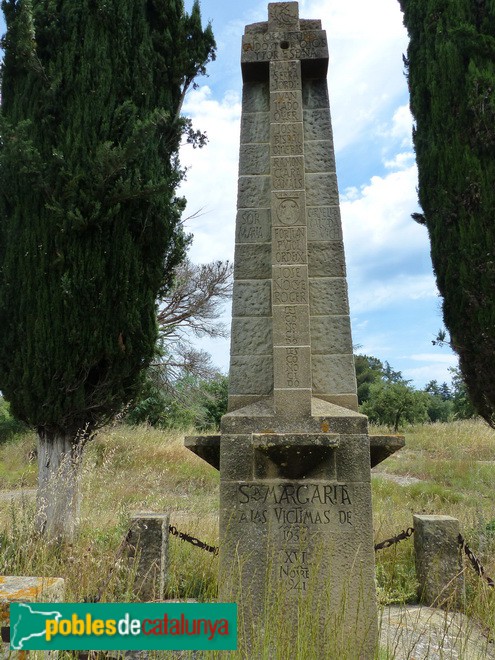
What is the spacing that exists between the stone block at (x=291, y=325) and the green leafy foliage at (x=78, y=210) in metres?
3.24

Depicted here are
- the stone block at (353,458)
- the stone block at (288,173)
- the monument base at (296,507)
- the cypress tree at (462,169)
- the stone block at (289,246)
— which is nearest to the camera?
the monument base at (296,507)

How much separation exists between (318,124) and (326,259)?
1213mm

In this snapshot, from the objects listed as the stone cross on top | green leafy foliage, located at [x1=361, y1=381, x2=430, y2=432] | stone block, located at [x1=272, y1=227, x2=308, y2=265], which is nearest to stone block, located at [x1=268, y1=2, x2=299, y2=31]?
the stone cross on top

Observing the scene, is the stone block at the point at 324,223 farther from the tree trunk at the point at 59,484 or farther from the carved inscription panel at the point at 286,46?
the tree trunk at the point at 59,484

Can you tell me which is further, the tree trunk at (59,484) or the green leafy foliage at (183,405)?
the green leafy foliage at (183,405)

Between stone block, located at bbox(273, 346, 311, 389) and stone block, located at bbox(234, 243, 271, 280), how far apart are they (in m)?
0.69

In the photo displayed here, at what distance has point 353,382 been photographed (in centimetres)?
389

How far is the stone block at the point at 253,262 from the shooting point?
411 cm

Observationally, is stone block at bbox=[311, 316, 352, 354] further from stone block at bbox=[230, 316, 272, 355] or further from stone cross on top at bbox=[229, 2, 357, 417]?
stone block at bbox=[230, 316, 272, 355]

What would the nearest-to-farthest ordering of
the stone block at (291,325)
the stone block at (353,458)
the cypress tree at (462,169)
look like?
the stone block at (353,458) < the stone block at (291,325) < the cypress tree at (462,169)

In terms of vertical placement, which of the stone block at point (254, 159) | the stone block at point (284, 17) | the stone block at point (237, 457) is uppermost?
the stone block at point (284, 17)

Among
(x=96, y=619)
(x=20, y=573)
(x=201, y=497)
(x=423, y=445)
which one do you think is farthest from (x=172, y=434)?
(x=96, y=619)

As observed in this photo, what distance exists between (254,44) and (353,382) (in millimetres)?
2978

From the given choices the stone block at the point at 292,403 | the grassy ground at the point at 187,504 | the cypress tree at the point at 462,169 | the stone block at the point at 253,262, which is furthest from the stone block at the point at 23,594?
the cypress tree at the point at 462,169
